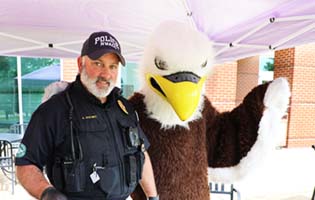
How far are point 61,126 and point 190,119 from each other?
0.77 meters

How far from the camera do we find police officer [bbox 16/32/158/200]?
1.24 metres

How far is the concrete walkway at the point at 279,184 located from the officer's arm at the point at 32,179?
2.43 meters

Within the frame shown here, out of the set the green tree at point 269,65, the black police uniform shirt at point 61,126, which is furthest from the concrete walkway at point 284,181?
the green tree at point 269,65

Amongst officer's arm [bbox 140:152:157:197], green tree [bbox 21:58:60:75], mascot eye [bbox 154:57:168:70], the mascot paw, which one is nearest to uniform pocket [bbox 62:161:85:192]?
officer's arm [bbox 140:152:157:197]

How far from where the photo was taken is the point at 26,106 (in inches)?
276

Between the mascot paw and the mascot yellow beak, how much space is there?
1.64ft

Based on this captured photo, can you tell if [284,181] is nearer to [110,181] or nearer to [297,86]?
[297,86]

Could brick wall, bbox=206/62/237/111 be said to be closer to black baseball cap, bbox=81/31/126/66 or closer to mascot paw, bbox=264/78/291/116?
mascot paw, bbox=264/78/291/116

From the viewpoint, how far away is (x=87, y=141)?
50.7 inches

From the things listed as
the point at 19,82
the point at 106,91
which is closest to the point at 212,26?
the point at 106,91

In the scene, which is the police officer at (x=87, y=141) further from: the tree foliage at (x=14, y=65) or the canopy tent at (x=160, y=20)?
the tree foliage at (x=14, y=65)

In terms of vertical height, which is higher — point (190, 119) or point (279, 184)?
point (190, 119)

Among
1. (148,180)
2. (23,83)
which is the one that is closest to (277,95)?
(148,180)

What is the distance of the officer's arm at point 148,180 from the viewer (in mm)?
1616
